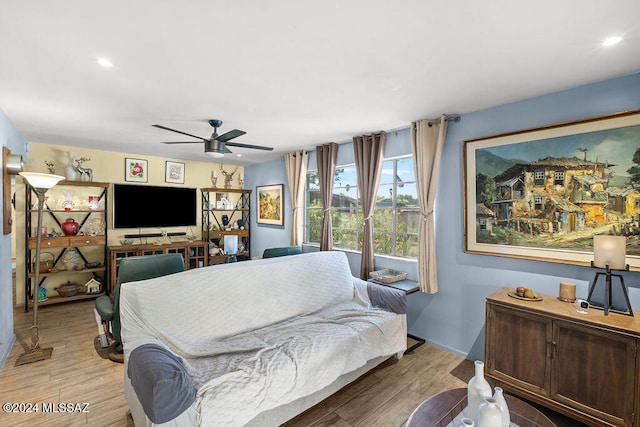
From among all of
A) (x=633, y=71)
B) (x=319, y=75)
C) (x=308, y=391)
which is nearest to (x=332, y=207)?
(x=319, y=75)

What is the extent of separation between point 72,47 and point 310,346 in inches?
95.8

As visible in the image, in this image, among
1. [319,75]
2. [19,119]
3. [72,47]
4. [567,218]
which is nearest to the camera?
[72,47]

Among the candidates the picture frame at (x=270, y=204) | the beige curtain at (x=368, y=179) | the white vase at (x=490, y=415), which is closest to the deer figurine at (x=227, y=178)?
the picture frame at (x=270, y=204)

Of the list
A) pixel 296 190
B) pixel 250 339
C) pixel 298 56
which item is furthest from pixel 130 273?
pixel 296 190

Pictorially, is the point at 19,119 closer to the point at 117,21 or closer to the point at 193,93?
the point at 193,93

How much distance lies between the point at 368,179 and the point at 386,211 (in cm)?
47

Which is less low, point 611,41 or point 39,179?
point 611,41

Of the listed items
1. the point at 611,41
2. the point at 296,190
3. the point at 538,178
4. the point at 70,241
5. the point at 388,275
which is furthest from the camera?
the point at 296,190

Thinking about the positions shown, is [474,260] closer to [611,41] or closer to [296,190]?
[611,41]

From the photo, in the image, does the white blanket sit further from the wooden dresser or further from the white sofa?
the wooden dresser

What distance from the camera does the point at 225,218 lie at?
615 cm

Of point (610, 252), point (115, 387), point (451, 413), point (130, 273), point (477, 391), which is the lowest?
point (115, 387)

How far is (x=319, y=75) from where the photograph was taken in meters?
2.13

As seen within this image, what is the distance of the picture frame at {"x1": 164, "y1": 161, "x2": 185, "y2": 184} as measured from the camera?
18.3ft
